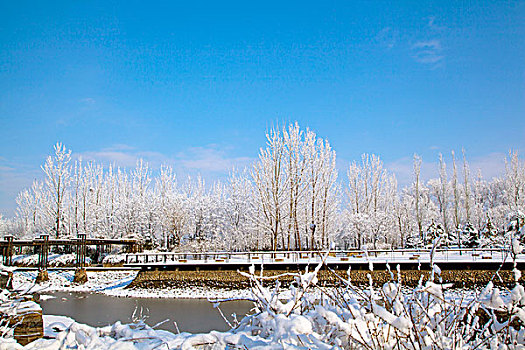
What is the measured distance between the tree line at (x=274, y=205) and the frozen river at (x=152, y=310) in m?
10.5

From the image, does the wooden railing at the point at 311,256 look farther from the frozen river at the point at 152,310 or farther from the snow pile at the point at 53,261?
the snow pile at the point at 53,261

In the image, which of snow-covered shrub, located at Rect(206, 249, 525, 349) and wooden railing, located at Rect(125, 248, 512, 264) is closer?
snow-covered shrub, located at Rect(206, 249, 525, 349)

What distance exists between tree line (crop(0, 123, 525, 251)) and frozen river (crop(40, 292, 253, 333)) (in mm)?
10528

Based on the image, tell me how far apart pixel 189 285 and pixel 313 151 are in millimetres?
12541

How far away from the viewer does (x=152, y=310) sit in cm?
1252

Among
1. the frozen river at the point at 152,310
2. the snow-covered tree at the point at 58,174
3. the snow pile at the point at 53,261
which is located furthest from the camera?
the snow-covered tree at the point at 58,174

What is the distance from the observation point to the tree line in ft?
82.6

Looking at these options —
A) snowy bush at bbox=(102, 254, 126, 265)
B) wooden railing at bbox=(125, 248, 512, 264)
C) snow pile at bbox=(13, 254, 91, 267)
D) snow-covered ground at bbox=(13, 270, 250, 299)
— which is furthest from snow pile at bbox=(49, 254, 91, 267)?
wooden railing at bbox=(125, 248, 512, 264)

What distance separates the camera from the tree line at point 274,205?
82.6 ft

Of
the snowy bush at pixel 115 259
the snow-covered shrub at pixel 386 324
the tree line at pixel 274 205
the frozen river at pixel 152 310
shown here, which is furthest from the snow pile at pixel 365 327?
the snowy bush at pixel 115 259

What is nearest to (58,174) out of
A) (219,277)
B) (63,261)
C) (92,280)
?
(63,261)

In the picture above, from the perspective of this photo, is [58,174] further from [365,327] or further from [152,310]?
[365,327]

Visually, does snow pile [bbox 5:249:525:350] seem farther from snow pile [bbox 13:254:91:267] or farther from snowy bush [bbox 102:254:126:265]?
snow pile [bbox 13:254:91:267]

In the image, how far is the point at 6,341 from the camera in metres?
2.02
